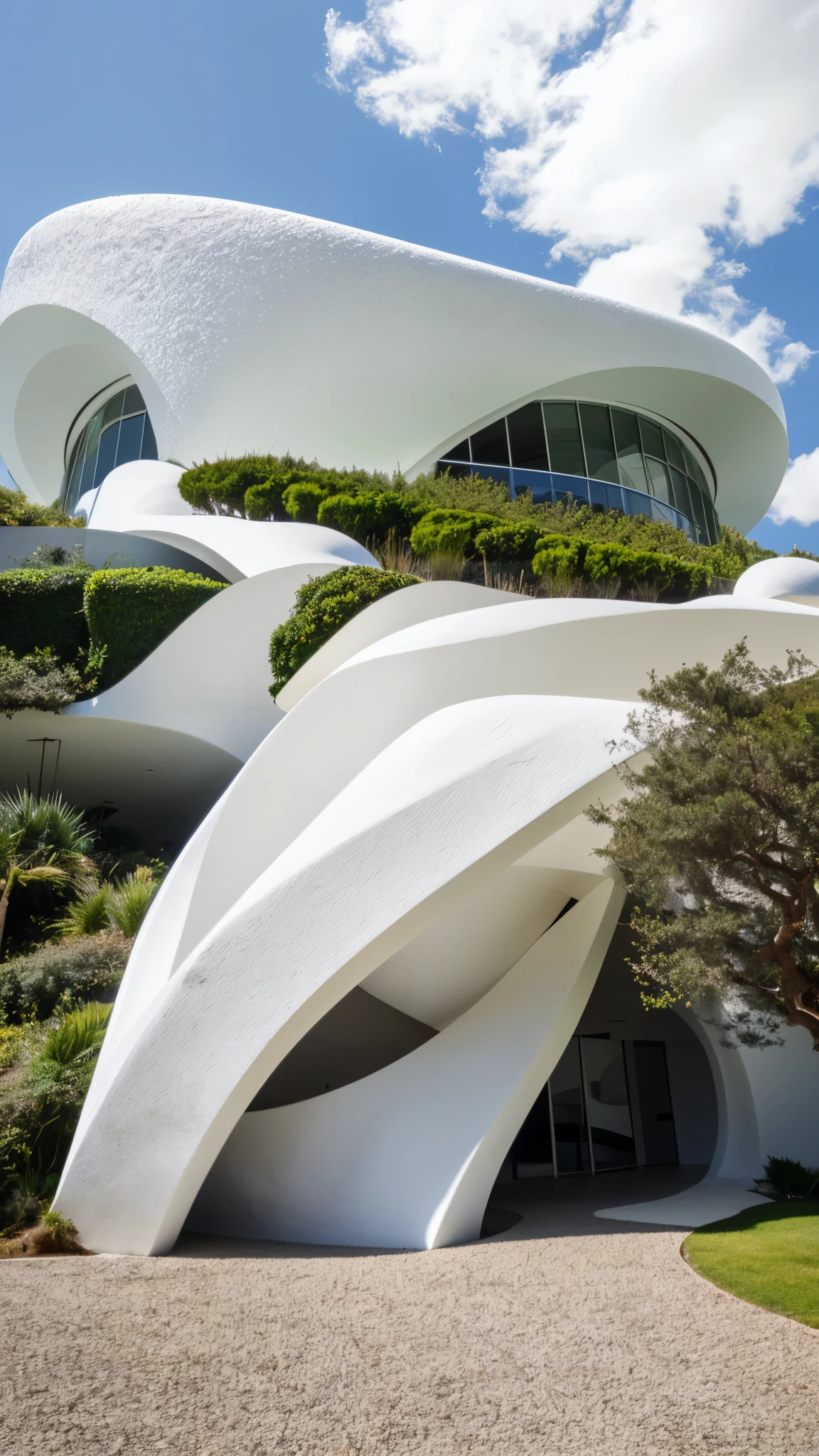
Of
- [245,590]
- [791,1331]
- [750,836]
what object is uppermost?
[245,590]

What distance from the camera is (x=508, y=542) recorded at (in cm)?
1602

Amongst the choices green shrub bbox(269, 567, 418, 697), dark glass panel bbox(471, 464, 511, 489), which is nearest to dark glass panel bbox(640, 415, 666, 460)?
dark glass panel bbox(471, 464, 511, 489)

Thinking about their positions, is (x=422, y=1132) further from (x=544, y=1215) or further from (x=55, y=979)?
(x=55, y=979)

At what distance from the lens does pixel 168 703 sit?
15773 mm

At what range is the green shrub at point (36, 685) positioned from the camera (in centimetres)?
1516

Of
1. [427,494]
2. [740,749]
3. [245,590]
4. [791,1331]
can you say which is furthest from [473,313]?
[791,1331]

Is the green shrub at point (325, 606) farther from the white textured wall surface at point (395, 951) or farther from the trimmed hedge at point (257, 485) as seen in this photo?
the trimmed hedge at point (257, 485)

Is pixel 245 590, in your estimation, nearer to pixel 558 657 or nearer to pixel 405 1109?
pixel 558 657

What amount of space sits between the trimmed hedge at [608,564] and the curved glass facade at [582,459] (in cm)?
716

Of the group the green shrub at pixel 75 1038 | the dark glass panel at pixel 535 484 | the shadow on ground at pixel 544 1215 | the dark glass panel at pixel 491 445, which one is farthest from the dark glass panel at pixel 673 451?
the green shrub at pixel 75 1038

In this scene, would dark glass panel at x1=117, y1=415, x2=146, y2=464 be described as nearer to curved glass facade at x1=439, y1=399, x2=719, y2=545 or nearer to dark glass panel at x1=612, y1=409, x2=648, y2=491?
curved glass facade at x1=439, y1=399, x2=719, y2=545

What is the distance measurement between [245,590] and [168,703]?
8.01ft

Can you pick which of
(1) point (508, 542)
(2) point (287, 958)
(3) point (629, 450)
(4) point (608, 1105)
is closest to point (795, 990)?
(2) point (287, 958)

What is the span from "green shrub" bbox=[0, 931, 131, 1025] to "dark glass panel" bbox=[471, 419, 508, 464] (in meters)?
17.3
